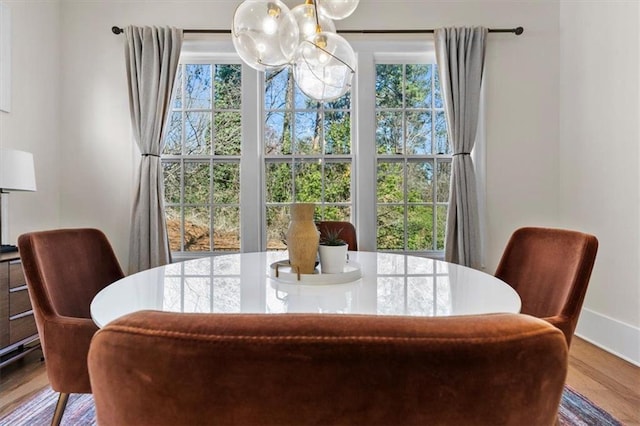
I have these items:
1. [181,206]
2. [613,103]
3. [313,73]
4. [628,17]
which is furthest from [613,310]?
[181,206]

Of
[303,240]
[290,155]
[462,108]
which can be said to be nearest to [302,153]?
[290,155]

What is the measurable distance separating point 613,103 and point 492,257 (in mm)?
1422

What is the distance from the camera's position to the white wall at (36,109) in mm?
2521

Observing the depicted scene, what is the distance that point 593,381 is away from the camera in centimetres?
202

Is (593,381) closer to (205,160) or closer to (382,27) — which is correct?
(382,27)

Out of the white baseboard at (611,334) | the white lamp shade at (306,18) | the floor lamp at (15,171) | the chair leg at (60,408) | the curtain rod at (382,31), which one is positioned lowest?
the white baseboard at (611,334)

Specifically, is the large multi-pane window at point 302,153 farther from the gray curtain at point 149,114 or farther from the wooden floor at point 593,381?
the wooden floor at point 593,381

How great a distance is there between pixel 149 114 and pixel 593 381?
357 centimetres

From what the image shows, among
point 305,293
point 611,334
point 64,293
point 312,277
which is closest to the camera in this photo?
point 305,293

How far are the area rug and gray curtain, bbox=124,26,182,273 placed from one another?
43.8 inches

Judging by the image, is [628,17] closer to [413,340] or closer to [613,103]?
[613,103]

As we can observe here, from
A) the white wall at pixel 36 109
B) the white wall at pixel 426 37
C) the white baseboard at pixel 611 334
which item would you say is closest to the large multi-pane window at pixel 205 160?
the white wall at pixel 426 37

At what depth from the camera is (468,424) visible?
1.17 ft

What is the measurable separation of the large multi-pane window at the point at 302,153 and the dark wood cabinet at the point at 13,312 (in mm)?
1682
